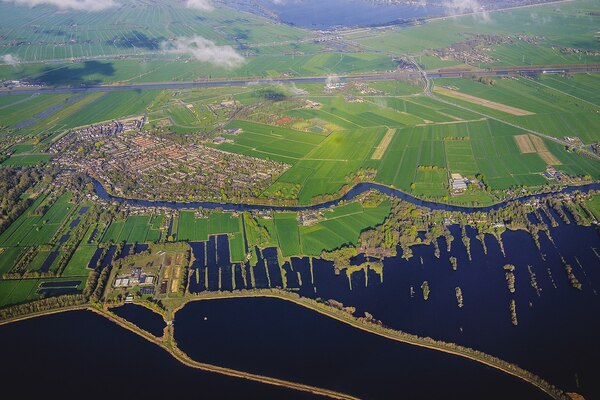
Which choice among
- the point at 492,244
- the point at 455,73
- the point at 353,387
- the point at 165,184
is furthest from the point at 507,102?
the point at 353,387

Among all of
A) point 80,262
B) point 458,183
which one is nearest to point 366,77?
point 458,183

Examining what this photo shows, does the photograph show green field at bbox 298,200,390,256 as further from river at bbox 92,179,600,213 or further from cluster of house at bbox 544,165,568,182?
cluster of house at bbox 544,165,568,182

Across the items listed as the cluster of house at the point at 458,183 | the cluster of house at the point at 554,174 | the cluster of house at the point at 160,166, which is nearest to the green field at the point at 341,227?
the cluster of house at the point at 458,183

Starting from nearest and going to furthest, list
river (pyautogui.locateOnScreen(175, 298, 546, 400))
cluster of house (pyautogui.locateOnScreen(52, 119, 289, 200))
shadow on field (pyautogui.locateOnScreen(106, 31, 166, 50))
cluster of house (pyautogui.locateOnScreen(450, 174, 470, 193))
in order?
river (pyautogui.locateOnScreen(175, 298, 546, 400)) → cluster of house (pyautogui.locateOnScreen(450, 174, 470, 193)) → cluster of house (pyautogui.locateOnScreen(52, 119, 289, 200)) → shadow on field (pyautogui.locateOnScreen(106, 31, 166, 50))

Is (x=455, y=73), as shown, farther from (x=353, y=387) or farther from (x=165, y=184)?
(x=353, y=387)

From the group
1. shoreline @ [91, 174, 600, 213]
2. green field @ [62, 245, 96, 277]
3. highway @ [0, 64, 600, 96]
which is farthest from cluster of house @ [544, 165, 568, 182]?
green field @ [62, 245, 96, 277]

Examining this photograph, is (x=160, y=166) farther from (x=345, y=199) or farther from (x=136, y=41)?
(x=136, y=41)
